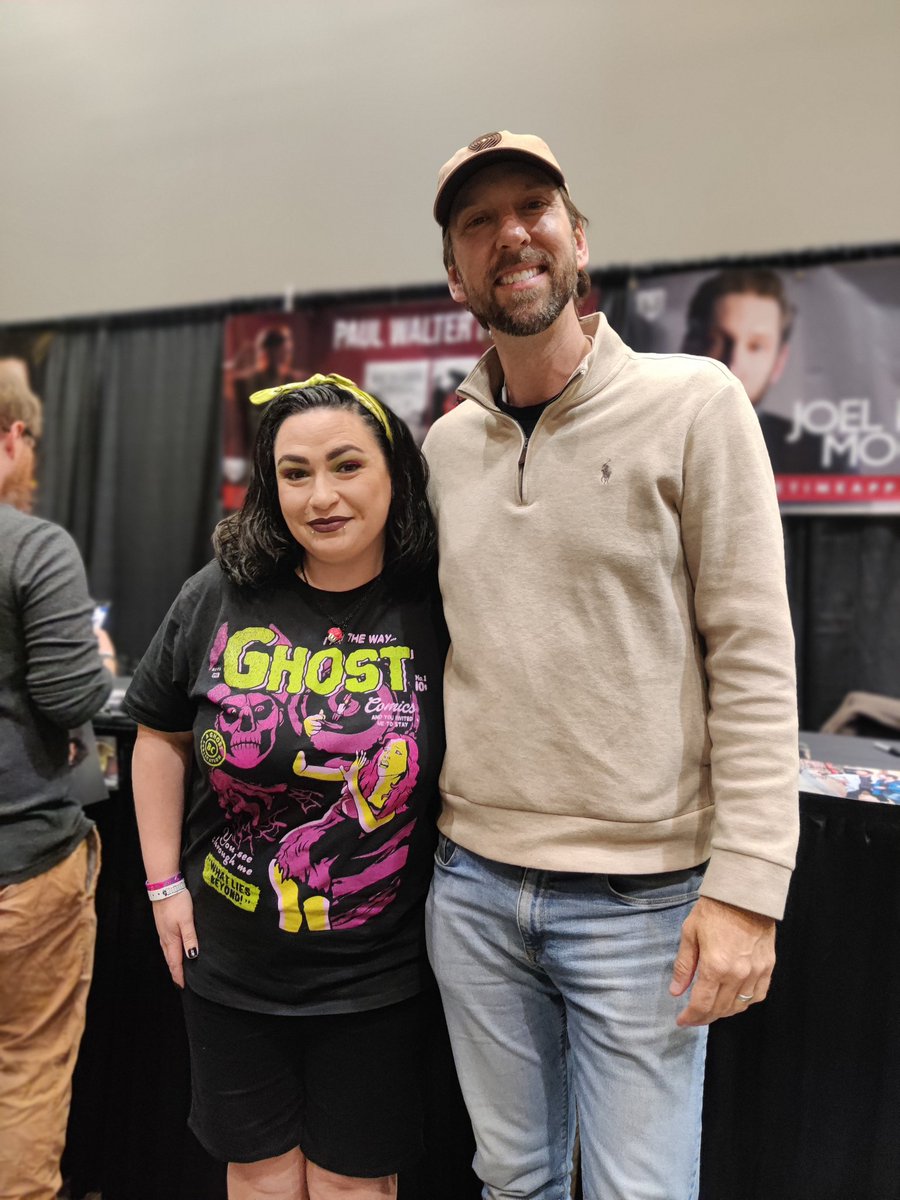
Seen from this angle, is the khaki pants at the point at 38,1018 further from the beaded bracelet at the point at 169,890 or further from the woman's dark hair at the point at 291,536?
the woman's dark hair at the point at 291,536

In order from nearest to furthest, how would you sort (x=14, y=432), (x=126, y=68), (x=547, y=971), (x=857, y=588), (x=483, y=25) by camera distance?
1. (x=547, y=971)
2. (x=14, y=432)
3. (x=857, y=588)
4. (x=483, y=25)
5. (x=126, y=68)

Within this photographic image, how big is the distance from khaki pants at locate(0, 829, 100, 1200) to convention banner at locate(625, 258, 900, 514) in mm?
2496

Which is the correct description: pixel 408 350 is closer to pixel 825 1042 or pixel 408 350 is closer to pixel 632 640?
pixel 632 640

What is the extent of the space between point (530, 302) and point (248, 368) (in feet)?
9.15

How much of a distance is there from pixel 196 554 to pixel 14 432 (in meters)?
2.32

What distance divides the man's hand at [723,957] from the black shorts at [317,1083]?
0.43m

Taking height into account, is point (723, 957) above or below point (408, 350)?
below

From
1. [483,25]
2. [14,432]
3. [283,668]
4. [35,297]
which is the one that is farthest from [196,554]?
[283,668]

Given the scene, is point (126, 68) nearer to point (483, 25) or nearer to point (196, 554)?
point (483, 25)

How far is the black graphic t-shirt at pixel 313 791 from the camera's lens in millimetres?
1021

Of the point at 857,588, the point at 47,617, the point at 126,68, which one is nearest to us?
the point at 47,617

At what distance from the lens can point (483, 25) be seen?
317 cm

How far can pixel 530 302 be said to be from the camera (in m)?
0.96

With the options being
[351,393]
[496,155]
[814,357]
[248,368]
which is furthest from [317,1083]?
[248,368]
